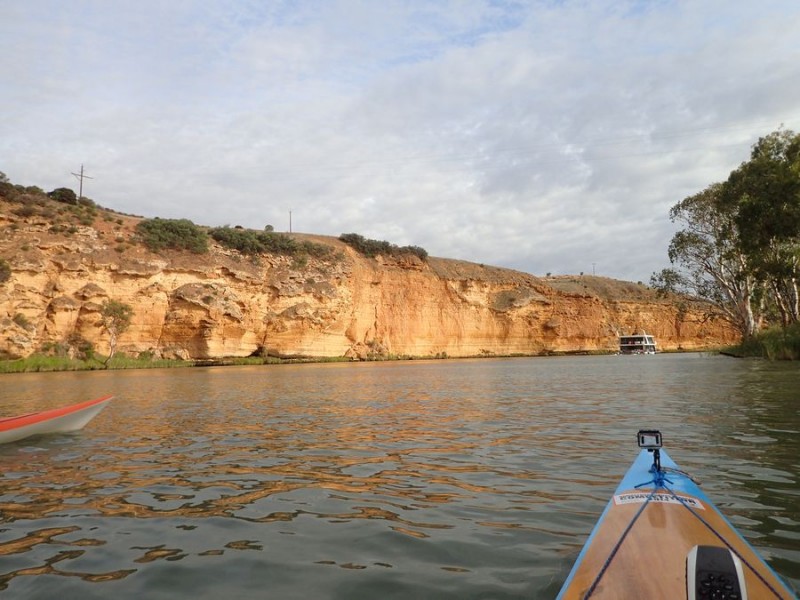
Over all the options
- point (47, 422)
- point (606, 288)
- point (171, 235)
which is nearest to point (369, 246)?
point (171, 235)

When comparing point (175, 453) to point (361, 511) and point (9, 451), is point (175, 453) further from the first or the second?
point (361, 511)

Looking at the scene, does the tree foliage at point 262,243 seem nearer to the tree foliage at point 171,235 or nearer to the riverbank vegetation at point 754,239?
the tree foliage at point 171,235

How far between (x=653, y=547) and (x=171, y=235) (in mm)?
47045

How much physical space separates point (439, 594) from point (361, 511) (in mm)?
1669

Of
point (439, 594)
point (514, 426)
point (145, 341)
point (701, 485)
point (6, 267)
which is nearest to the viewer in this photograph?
point (439, 594)

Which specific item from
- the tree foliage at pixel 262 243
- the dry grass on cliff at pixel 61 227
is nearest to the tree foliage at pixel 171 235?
the dry grass on cliff at pixel 61 227

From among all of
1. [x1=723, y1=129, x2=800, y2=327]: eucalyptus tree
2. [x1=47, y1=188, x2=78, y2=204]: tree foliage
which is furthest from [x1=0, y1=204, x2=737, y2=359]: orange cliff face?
[x1=723, y1=129, x2=800, y2=327]: eucalyptus tree

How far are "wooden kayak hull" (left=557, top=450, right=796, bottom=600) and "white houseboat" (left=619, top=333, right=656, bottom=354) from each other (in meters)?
62.1

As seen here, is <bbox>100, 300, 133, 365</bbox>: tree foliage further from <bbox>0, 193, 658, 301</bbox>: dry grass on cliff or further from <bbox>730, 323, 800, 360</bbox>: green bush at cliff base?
<bbox>730, 323, 800, 360</bbox>: green bush at cliff base

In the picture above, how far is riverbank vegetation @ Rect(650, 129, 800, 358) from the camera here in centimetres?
2291

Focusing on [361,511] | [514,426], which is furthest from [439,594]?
[514,426]

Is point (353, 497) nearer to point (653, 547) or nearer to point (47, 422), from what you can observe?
point (653, 547)

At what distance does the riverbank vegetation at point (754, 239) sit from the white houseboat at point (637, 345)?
20.1m

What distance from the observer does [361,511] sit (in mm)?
4703
